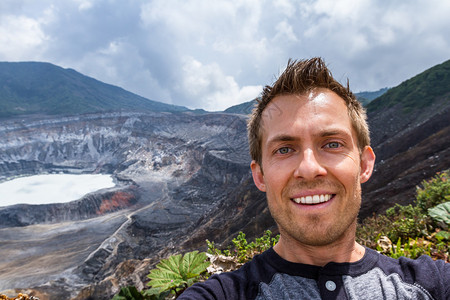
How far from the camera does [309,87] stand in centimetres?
200

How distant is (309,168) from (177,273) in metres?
1.90

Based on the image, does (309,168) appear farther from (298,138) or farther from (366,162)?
(366,162)

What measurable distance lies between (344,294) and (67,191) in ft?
301

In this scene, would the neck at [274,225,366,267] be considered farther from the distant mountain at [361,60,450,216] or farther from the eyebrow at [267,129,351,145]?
the distant mountain at [361,60,450,216]

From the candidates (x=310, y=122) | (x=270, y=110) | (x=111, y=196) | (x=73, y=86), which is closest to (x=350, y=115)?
(x=310, y=122)

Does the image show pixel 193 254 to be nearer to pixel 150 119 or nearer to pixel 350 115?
pixel 350 115

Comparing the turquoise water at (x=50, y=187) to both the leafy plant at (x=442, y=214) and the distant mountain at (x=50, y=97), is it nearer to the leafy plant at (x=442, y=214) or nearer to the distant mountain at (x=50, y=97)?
the distant mountain at (x=50, y=97)

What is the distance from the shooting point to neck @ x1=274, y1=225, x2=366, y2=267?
6.10ft

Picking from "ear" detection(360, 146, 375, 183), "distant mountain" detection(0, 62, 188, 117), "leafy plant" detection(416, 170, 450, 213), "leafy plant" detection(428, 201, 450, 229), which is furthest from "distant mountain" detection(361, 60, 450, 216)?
"distant mountain" detection(0, 62, 188, 117)

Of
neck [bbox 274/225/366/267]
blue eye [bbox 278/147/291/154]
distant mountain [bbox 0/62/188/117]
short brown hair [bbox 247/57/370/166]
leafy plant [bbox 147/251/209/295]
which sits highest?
distant mountain [bbox 0/62/188/117]

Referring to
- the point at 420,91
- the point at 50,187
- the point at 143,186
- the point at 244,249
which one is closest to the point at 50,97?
the point at 50,187

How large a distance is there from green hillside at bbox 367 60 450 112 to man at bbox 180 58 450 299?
146 feet

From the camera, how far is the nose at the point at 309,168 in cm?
Result: 169

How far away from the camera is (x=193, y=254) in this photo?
119 inches
